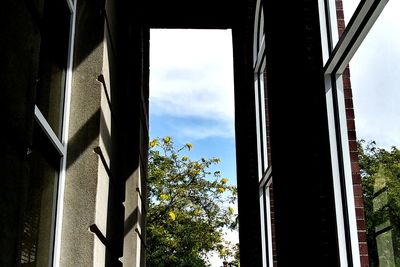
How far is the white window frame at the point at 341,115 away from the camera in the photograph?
2824 millimetres

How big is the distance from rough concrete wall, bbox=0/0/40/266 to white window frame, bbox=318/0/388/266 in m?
2.08

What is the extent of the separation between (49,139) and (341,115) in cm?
186

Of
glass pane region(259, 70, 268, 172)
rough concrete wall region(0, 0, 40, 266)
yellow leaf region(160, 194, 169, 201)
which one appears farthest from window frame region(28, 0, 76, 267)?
yellow leaf region(160, 194, 169, 201)

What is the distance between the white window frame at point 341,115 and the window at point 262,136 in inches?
93.8

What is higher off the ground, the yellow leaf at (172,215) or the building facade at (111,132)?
the yellow leaf at (172,215)

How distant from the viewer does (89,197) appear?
2.48 metres

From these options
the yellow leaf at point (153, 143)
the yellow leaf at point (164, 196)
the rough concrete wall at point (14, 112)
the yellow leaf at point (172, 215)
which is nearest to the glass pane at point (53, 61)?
the rough concrete wall at point (14, 112)

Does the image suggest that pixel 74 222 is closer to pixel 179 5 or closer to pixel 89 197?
pixel 89 197

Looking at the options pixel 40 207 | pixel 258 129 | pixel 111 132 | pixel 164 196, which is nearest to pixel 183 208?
pixel 164 196

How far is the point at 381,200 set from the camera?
245 cm

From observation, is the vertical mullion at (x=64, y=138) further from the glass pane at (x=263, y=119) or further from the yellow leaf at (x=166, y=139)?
the yellow leaf at (x=166, y=139)

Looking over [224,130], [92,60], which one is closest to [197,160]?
[224,130]

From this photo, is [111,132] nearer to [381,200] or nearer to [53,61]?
[53,61]

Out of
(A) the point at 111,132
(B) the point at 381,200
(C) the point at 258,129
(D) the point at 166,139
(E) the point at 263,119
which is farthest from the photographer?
(D) the point at 166,139
